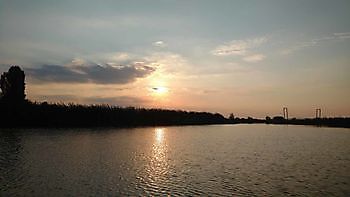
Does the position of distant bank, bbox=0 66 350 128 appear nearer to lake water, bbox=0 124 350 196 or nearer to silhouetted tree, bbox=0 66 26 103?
silhouetted tree, bbox=0 66 26 103

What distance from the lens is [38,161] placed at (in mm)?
26469

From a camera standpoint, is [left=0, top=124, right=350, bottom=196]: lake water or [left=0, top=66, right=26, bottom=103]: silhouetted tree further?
[left=0, top=66, right=26, bottom=103]: silhouetted tree

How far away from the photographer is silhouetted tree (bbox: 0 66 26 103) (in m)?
75.4

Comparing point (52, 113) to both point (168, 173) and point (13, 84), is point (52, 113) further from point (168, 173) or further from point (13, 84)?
point (168, 173)

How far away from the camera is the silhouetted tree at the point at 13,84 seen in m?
75.4

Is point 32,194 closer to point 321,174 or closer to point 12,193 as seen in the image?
point 12,193

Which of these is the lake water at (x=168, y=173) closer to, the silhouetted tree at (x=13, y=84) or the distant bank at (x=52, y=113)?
the distant bank at (x=52, y=113)

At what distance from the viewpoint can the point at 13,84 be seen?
3017 inches

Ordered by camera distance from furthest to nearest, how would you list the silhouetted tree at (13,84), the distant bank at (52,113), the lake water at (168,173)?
the silhouetted tree at (13,84), the distant bank at (52,113), the lake water at (168,173)

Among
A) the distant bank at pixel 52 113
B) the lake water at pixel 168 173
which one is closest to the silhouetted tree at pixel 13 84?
the distant bank at pixel 52 113

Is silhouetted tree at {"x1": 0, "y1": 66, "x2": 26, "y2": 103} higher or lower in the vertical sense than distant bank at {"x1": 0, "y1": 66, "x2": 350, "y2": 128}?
higher

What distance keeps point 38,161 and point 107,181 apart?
9032 mm

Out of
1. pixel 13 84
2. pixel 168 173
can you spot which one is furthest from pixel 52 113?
pixel 168 173

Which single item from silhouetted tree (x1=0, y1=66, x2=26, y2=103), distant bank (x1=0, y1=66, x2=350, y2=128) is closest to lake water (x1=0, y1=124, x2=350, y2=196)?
distant bank (x1=0, y1=66, x2=350, y2=128)
